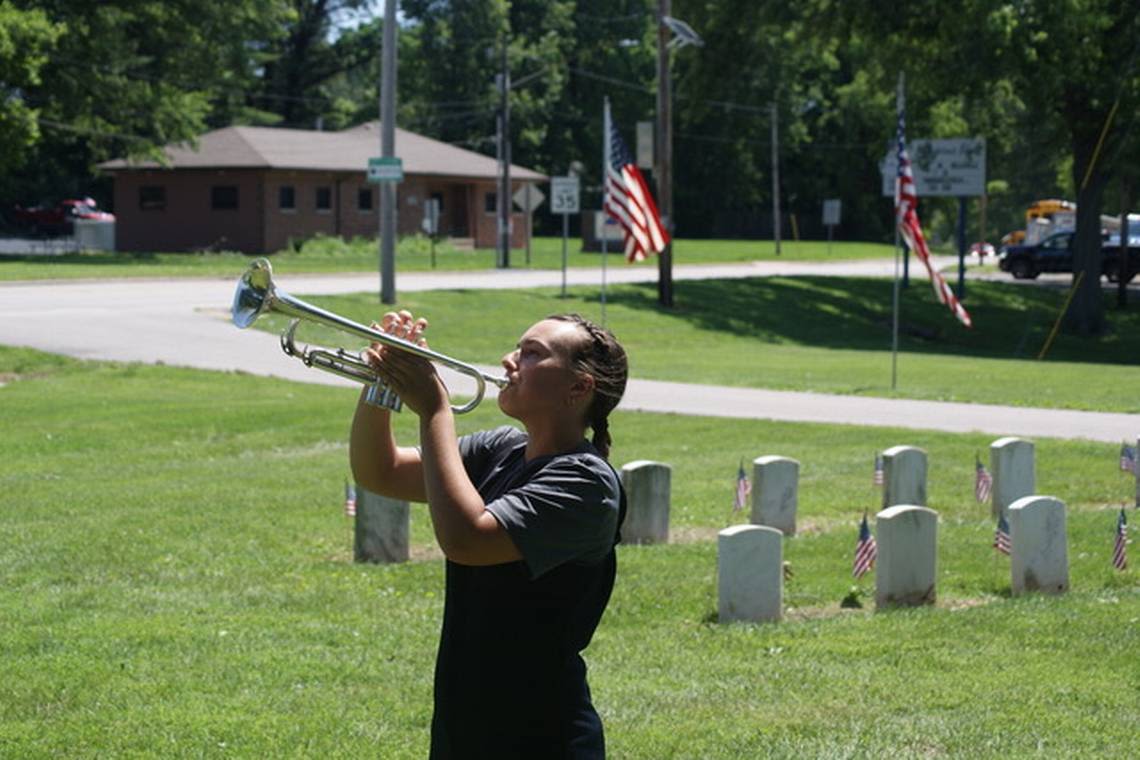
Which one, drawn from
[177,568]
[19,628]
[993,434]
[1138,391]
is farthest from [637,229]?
[19,628]

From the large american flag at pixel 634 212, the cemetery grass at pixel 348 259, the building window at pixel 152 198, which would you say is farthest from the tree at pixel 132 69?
the large american flag at pixel 634 212

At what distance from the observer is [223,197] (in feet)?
200

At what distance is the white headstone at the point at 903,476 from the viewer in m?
12.1

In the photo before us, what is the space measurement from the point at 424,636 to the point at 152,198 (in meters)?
56.2

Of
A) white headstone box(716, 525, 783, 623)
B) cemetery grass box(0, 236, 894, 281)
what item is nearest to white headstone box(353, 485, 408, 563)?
white headstone box(716, 525, 783, 623)

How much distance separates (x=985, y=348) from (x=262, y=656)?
32.1 m

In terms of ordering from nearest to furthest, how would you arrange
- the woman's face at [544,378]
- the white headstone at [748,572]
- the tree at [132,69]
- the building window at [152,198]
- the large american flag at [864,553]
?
the woman's face at [544,378]
the white headstone at [748,572]
the large american flag at [864,553]
the tree at [132,69]
the building window at [152,198]

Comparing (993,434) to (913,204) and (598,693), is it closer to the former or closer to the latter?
(913,204)

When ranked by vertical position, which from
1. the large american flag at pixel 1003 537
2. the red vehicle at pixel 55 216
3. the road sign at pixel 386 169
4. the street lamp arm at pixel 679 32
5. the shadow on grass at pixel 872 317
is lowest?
the shadow on grass at pixel 872 317

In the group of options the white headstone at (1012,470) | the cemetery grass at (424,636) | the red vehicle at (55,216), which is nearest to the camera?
the cemetery grass at (424,636)

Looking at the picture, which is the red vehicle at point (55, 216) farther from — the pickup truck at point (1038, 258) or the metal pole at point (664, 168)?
the metal pole at point (664, 168)

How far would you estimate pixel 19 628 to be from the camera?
795 centimetres

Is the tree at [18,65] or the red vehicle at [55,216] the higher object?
the tree at [18,65]

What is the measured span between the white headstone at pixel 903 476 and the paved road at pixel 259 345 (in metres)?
5.30
